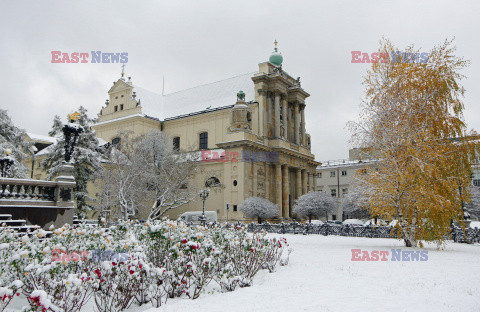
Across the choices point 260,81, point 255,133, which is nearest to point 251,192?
point 255,133

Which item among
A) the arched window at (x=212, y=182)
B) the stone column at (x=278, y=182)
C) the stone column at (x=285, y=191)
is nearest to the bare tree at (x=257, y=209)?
the arched window at (x=212, y=182)

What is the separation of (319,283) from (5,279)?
6.75 m

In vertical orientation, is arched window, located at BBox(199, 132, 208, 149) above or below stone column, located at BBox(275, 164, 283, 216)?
above

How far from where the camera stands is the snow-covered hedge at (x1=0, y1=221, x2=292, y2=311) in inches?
217

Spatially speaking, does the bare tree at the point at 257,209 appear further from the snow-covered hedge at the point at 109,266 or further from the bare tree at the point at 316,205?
the snow-covered hedge at the point at 109,266

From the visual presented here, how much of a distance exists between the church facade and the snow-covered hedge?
1169 inches

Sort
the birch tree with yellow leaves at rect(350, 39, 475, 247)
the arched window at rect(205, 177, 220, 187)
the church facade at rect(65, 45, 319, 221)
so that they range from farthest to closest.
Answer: the arched window at rect(205, 177, 220, 187), the church facade at rect(65, 45, 319, 221), the birch tree with yellow leaves at rect(350, 39, 475, 247)

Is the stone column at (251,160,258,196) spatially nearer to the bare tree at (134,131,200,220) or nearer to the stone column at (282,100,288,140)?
the bare tree at (134,131,200,220)

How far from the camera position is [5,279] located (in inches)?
212

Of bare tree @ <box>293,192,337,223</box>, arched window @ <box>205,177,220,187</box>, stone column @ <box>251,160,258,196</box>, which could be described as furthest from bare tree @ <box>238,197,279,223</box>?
arched window @ <box>205,177,220,187</box>

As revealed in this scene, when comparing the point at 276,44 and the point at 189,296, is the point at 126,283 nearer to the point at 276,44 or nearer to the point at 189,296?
the point at 189,296

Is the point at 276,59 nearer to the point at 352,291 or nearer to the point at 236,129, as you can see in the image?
the point at 236,129

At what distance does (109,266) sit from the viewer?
5.81 m

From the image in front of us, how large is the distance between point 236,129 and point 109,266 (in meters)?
35.1
